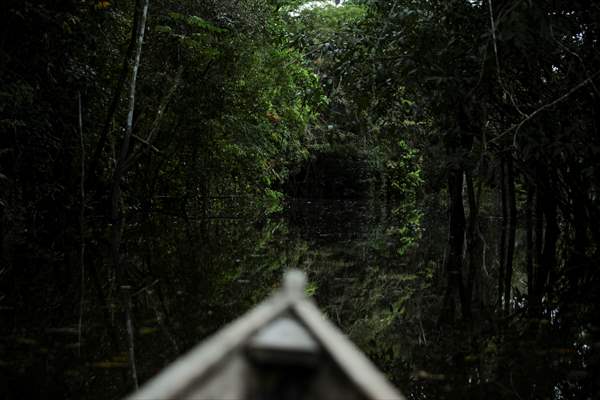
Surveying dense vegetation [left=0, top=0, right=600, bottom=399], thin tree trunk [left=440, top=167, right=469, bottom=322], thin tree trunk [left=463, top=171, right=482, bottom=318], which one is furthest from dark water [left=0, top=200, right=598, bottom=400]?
thin tree trunk [left=463, top=171, right=482, bottom=318]

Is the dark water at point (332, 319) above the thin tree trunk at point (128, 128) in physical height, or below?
below

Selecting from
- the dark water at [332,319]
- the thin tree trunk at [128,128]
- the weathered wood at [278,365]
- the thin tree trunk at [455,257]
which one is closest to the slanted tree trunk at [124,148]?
the thin tree trunk at [128,128]

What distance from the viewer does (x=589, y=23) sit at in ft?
32.0

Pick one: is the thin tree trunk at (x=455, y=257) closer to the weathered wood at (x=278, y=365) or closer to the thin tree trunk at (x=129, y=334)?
the thin tree trunk at (x=129, y=334)

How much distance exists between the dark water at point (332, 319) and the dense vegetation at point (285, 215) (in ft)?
0.10

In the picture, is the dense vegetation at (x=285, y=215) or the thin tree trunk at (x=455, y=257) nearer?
the dense vegetation at (x=285, y=215)

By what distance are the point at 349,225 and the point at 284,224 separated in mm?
1836

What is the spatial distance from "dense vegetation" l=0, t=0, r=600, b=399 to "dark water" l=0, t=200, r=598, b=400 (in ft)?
0.10

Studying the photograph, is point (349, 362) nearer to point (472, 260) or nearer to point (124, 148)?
point (472, 260)

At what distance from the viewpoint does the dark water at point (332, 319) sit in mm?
4770

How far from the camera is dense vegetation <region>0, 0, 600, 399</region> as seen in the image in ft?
18.7

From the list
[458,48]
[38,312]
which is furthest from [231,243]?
[38,312]

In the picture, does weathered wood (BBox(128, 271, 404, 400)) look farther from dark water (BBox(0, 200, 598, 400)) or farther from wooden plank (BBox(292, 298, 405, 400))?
dark water (BBox(0, 200, 598, 400))

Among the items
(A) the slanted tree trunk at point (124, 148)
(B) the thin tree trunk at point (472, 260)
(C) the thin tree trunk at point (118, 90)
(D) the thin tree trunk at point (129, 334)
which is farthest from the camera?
(C) the thin tree trunk at point (118, 90)
